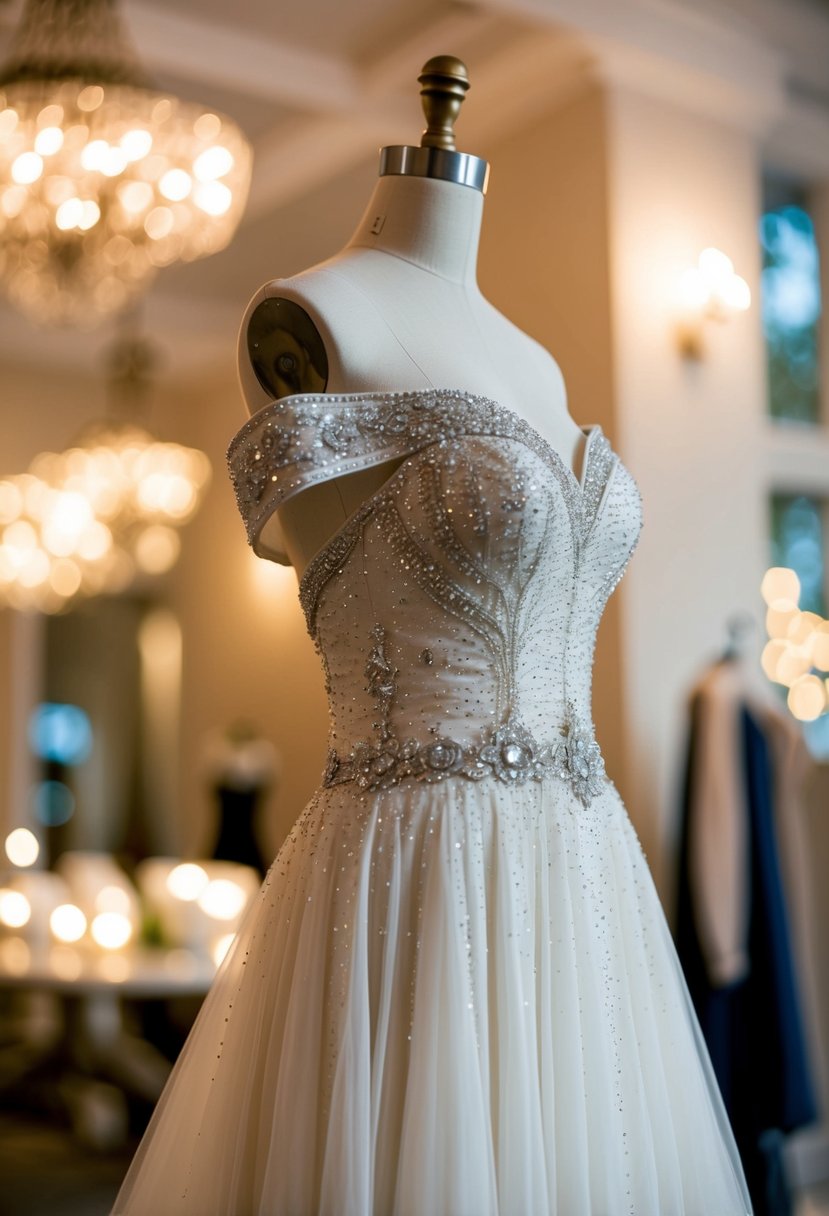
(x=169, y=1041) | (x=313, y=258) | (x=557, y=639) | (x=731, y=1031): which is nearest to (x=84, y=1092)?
(x=169, y=1041)

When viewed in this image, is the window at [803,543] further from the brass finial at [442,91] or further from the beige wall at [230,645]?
the brass finial at [442,91]

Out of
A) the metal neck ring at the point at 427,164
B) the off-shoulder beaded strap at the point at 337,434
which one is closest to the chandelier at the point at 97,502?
the metal neck ring at the point at 427,164

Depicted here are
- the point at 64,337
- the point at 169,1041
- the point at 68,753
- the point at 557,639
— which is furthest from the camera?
the point at 68,753

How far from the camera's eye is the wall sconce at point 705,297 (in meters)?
3.90

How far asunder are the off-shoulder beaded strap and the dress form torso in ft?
0.13

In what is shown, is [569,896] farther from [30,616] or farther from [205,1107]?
[30,616]

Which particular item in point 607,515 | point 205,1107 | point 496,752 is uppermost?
point 607,515

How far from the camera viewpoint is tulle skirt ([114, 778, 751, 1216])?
4.26 ft

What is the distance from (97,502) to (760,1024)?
3021 millimetres

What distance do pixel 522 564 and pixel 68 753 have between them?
780 centimetres

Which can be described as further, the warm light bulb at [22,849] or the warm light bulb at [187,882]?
the warm light bulb at [22,849]

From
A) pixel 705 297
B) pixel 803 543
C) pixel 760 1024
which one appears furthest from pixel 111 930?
pixel 705 297

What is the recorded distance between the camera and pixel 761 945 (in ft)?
11.2

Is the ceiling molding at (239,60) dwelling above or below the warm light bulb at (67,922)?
above
